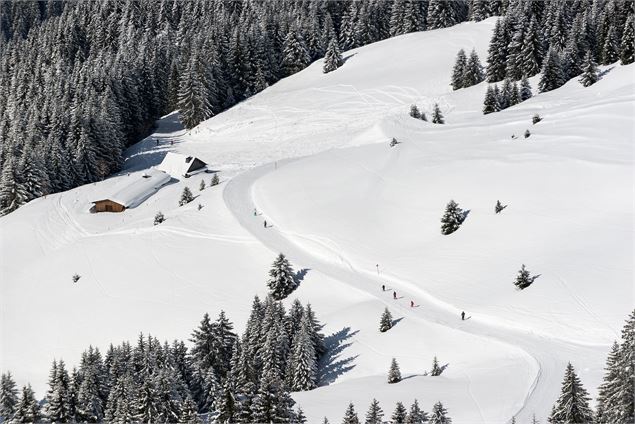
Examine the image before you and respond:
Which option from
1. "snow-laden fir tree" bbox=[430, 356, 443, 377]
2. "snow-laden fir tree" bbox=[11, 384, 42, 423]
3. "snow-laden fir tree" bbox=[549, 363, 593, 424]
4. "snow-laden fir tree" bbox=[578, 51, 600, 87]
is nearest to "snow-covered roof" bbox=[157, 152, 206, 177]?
"snow-laden fir tree" bbox=[578, 51, 600, 87]

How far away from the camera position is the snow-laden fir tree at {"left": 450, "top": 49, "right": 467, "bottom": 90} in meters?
100

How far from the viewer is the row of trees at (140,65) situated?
9326 centimetres

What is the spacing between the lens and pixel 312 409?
127 ft

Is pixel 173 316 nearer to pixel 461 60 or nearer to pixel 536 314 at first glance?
pixel 536 314

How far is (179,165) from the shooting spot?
9075 cm

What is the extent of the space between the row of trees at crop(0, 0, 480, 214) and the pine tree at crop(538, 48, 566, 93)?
34.3m

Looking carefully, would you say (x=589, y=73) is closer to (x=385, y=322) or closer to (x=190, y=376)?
(x=385, y=322)

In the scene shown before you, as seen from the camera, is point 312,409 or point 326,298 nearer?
point 312,409

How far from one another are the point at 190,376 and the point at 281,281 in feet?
39.6

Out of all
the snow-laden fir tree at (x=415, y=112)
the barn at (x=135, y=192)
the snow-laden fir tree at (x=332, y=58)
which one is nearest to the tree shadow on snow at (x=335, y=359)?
the barn at (x=135, y=192)

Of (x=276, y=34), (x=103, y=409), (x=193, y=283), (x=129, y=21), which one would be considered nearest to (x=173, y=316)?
(x=193, y=283)

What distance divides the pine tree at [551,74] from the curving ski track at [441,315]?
3462 cm

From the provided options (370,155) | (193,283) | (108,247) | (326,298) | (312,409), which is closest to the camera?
(312,409)

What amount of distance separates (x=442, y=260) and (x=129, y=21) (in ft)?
348
